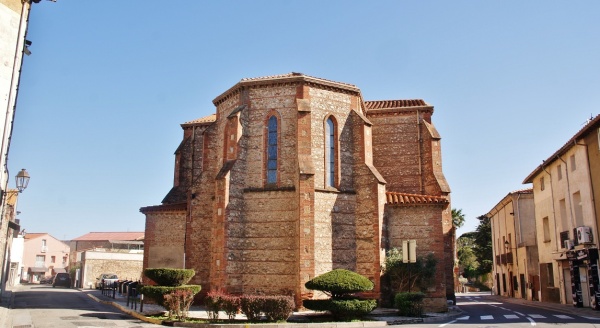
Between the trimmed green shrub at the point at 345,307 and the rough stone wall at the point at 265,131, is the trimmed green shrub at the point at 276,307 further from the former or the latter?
the rough stone wall at the point at 265,131

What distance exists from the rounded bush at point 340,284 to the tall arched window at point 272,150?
21.2 feet

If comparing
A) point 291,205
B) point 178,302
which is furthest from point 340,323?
Answer: point 291,205

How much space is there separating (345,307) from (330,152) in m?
8.46

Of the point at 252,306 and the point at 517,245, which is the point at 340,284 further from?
the point at 517,245

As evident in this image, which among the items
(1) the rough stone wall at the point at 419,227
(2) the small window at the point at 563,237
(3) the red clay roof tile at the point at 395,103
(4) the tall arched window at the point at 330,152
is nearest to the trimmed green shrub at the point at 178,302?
(4) the tall arched window at the point at 330,152

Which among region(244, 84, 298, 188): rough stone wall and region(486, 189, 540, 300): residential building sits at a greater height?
region(244, 84, 298, 188): rough stone wall

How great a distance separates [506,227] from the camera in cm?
3959

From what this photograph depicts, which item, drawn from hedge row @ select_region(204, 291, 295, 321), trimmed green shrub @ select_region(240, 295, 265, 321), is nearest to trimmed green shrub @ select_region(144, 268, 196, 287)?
hedge row @ select_region(204, 291, 295, 321)

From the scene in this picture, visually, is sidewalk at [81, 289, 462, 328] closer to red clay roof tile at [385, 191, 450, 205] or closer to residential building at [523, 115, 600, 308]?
red clay roof tile at [385, 191, 450, 205]

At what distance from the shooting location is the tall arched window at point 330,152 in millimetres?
23000

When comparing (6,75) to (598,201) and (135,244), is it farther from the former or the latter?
(135,244)

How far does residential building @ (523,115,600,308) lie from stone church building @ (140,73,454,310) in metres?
6.67

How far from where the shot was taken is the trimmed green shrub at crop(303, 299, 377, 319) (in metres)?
17.2

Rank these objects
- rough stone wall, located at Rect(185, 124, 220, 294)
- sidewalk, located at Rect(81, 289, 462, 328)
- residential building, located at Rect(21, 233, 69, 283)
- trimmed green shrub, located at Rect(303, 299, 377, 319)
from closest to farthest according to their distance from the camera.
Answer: sidewalk, located at Rect(81, 289, 462, 328) → trimmed green shrub, located at Rect(303, 299, 377, 319) → rough stone wall, located at Rect(185, 124, 220, 294) → residential building, located at Rect(21, 233, 69, 283)
